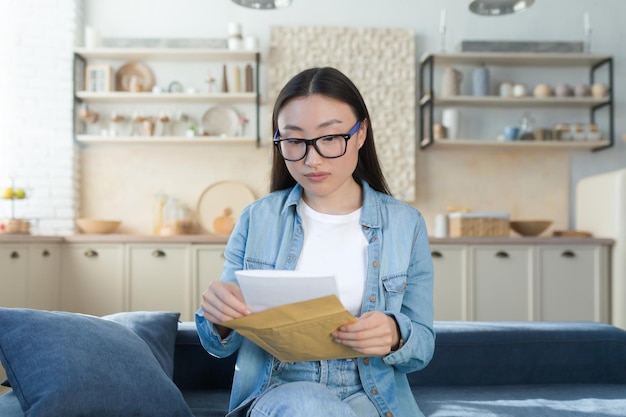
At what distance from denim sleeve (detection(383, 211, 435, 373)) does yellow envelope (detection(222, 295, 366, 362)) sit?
0.43 ft

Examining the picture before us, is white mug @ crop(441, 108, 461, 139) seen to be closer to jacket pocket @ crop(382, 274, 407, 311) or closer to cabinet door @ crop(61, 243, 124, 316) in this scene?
cabinet door @ crop(61, 243, 124, 316)

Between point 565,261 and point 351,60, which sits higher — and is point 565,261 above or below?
below

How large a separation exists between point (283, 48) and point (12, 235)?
7.97 feet

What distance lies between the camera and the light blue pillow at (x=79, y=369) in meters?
1.34

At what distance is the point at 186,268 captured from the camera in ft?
14.8

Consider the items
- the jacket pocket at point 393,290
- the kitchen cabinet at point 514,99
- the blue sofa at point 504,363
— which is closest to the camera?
the jacket pocket at point 393,290

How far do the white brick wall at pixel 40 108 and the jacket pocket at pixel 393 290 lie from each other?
3.94m

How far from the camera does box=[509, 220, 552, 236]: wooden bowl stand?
477 centimetres

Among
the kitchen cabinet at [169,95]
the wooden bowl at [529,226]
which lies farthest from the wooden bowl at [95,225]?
the wooden bowl at [529,226]

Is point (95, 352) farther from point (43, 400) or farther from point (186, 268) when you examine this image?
point (186, 268)

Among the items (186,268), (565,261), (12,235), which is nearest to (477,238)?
(565,261)

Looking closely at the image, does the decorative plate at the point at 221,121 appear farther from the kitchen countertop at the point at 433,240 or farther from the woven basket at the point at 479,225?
the woven basket at the point at 479,225

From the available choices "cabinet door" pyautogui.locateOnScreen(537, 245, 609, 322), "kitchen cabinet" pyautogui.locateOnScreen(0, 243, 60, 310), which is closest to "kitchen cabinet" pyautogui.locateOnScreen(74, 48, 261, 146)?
"kitchen cabinet" pyautogui.locateOnScreen(0, 243, 60, 310)

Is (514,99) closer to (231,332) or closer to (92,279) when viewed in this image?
(92,279)
